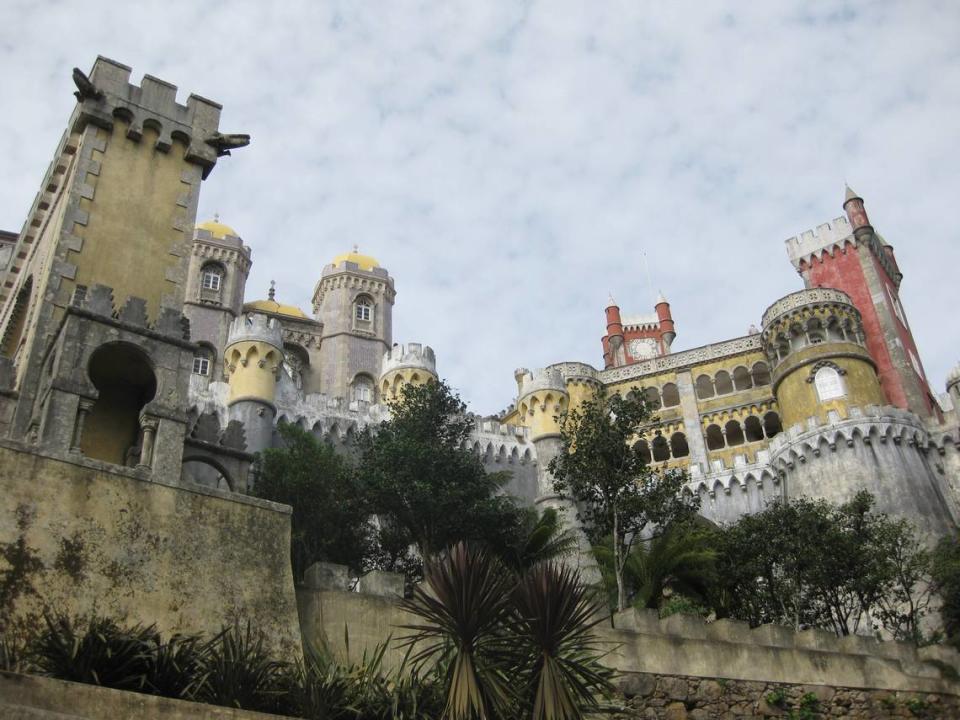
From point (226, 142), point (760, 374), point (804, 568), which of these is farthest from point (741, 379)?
point (226, 142)

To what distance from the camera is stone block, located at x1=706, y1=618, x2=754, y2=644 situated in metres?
17.5

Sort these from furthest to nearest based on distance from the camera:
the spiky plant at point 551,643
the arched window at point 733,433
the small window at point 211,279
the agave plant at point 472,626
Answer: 1. the small window at point 211,279
2. the arched window at point 733,433
3. the spiky plant at point 551,643
4. the agave plant at point 472,626

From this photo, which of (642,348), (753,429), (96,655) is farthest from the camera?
(642,348)

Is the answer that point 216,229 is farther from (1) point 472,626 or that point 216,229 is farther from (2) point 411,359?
(1) point 472,626

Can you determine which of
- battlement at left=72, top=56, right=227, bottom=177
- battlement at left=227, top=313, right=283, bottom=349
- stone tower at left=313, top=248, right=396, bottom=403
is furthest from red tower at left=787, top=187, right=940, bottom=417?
battlement at left=72, top=56, right=227, bottom=177

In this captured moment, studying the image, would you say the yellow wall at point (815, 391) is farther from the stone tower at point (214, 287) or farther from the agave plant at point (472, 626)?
the agave plant at point (472, 626)

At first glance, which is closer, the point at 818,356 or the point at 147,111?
the point at 147,111

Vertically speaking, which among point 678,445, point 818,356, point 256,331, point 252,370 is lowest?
point 252,370

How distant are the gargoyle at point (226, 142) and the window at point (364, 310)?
34757mm

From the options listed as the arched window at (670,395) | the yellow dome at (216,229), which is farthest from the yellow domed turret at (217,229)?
the arched window at (670,395)

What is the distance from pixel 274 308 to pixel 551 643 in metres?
46.0

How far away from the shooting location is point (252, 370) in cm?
3519

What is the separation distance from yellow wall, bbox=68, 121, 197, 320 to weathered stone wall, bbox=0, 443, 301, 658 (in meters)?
5.14

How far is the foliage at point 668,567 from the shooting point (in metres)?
25.0
